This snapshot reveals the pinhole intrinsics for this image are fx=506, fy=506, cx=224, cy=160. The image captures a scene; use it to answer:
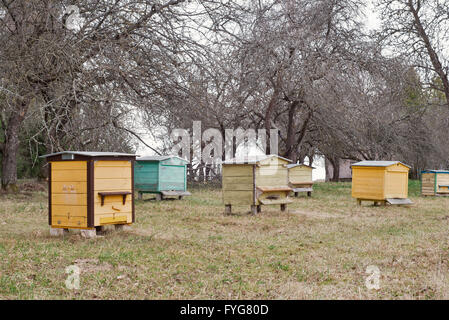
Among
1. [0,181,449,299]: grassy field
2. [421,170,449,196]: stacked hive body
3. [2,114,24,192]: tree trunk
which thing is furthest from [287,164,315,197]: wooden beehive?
[2,114,24,192]: tree trunk

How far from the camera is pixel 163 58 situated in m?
11.0

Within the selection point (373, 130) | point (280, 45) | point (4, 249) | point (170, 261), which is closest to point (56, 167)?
point (4, 249)

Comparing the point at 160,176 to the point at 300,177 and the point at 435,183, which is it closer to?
the point at 300,177

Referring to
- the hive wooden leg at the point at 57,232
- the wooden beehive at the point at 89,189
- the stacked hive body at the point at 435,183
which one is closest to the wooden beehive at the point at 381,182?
the stacked hive body at the point at 435,183

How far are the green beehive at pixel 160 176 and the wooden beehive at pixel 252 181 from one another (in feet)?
12.4

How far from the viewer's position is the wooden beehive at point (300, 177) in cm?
1680

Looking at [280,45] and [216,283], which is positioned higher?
[280,45]

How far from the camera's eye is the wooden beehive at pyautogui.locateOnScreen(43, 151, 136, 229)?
7.12m

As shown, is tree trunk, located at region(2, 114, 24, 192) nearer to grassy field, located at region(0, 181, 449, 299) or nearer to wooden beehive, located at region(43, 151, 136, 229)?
grassy field, located at region(0, 181, 449, 299)

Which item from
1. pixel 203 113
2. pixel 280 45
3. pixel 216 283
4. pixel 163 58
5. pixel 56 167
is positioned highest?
pixel 280 45

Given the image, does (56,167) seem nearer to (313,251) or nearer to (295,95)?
(313,251)

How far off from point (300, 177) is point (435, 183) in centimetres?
490
